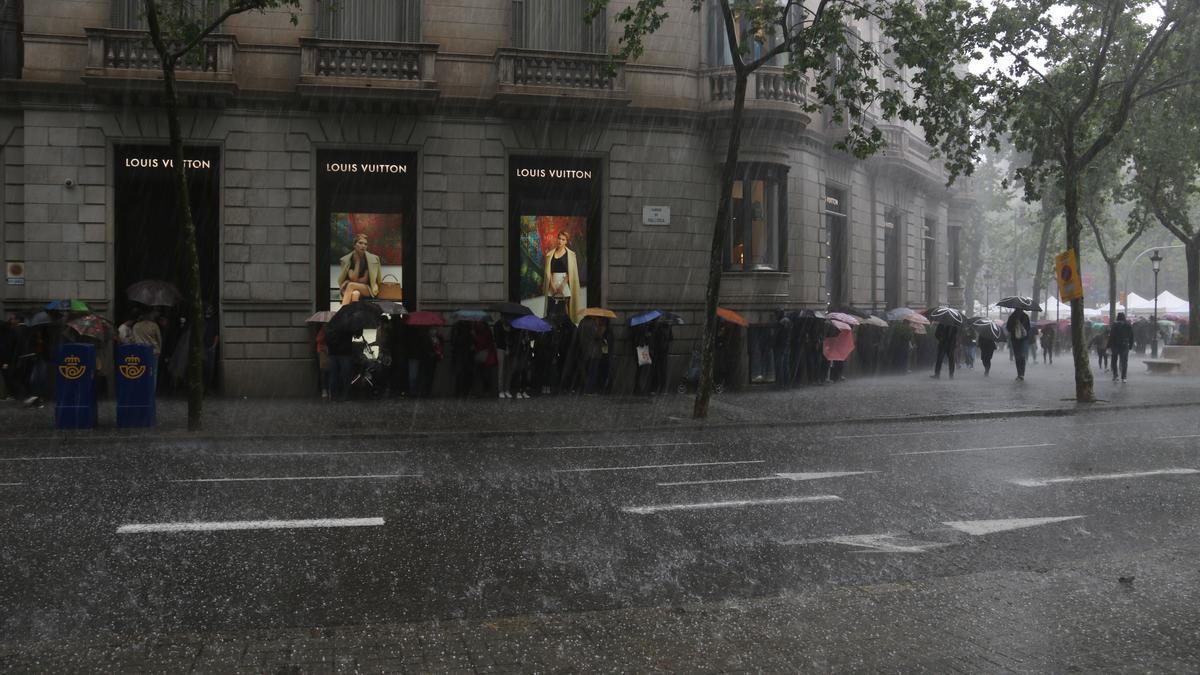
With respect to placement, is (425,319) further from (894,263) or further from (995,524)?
(894,263)

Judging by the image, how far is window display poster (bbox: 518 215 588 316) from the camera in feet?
74.8

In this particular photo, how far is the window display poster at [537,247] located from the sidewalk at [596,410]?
117 inches

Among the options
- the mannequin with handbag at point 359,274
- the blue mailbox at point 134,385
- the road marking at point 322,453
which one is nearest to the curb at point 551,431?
the blue mailbox at point 134,385

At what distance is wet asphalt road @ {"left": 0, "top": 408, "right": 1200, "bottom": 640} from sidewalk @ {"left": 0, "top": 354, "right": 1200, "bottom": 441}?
1.85 m

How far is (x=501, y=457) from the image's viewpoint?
12172 mm

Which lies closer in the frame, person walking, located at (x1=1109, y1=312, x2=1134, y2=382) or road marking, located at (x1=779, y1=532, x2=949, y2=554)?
road marking, located at (x1=779, y1=532, x2=949, y2=554)

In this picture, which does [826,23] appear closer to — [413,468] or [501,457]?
[501,457]

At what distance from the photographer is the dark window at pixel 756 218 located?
944 inches

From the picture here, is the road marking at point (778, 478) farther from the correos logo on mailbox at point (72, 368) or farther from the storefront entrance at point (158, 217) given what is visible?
the storefront entrance at point (158, 217)

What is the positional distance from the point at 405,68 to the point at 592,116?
13.9 ft

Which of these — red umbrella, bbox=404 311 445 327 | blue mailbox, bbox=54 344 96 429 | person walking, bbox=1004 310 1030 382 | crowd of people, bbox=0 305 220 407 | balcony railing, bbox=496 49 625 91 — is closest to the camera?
blue mailbox, bbox=54 344 96 429

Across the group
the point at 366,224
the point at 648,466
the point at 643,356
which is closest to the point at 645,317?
the point at 643,356

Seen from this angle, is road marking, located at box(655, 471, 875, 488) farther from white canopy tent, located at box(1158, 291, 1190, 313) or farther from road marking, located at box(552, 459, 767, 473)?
white canopy tent, located at box(1158, 291, 1190, 313)

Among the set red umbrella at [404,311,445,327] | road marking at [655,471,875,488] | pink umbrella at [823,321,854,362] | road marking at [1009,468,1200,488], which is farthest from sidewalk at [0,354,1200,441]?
road marking at [1009,468,1200,488]
